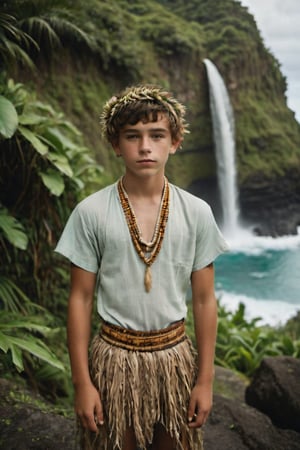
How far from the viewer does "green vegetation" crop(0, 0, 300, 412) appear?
3477 mm

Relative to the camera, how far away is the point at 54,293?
4.25 metres

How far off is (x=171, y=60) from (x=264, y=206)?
264 inches

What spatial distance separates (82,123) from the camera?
9.80 metres

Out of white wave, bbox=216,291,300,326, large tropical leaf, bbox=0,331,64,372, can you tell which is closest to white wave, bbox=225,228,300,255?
white wave, bbox=216,291,300,326

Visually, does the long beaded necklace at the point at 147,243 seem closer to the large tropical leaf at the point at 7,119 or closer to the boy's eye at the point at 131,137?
the boy's eye at the point at 131,137

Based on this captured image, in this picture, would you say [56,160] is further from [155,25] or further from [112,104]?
[155,25]

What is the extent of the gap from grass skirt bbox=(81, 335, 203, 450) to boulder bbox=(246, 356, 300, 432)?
1.67 metres

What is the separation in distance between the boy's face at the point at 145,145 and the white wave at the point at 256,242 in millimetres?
14197

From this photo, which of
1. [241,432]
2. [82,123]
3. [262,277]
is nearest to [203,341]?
[241,432]

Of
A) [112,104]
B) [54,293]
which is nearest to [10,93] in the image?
[54,293]

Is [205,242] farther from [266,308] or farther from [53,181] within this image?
[266,308]

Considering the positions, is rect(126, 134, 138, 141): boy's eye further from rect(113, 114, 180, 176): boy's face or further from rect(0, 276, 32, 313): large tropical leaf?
rect(0, 276, 32, 313): large tropical leaf

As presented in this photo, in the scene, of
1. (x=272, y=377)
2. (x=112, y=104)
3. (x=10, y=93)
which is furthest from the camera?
(x=10, y=93)

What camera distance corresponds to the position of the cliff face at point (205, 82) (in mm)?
10859
